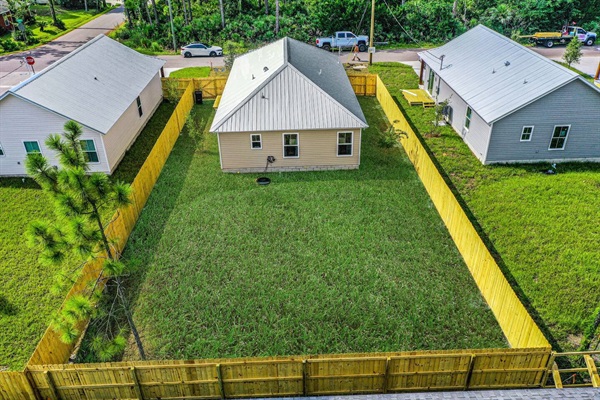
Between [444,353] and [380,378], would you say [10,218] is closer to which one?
[380,378]

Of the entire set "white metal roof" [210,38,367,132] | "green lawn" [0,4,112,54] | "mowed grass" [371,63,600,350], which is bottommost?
"mowed grass" [371,63,600,350]

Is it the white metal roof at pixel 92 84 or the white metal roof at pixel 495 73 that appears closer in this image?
the white metal roof at pixel 92 84

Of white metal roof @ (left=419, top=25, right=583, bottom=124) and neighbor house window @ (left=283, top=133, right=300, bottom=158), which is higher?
white metal roof @ (left=419, top=25, right=583, bottom=124)

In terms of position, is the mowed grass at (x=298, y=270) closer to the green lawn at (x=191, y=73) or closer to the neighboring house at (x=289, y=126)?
the neighboring house at (x=289, y=126)

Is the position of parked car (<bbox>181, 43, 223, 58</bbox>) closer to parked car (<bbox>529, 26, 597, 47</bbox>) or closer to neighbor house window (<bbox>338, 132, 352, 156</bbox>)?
neighbor house window (<bbox>338, 132, 352, 156</bbox>)

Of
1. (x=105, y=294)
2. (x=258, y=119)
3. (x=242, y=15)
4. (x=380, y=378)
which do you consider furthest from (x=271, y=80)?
(x=242, y=15)

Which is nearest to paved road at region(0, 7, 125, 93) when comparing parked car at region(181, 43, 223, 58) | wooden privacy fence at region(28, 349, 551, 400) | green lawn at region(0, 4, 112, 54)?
green lawn at region(0, 4, 112, 54)

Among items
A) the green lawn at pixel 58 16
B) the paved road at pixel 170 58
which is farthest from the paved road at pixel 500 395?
the green lawn at pixel 58 16
